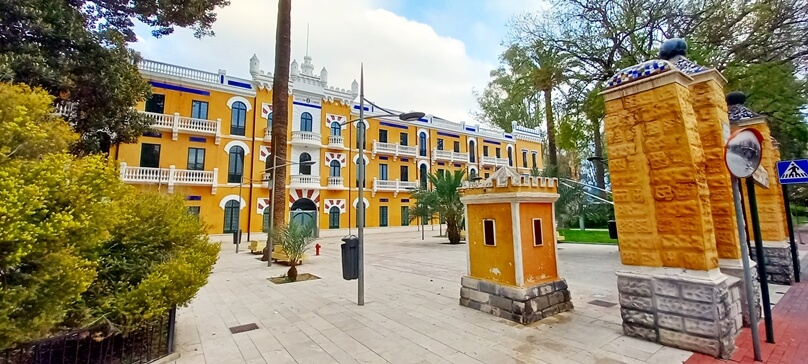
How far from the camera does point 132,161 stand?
701 inches

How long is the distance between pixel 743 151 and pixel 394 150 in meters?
23.6

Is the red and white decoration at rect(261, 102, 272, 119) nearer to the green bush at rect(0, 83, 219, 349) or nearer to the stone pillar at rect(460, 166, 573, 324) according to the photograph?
the green bush at rect(0, 83, 219, 349)

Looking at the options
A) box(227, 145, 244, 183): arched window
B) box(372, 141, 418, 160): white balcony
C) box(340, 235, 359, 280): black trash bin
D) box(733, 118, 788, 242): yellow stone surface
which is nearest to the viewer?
box(340, 235, 359, 280): black trash bin

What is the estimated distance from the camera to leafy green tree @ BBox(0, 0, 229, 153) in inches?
277

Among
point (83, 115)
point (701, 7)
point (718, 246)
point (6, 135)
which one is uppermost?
point (701, 7)

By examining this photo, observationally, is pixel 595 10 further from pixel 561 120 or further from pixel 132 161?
pixel 132 161

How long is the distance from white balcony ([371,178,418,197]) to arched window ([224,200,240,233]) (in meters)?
9.23

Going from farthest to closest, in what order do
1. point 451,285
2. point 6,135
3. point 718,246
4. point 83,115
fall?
point 83,115
point 451,285
point 718,246
point 6,135

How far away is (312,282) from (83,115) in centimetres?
793

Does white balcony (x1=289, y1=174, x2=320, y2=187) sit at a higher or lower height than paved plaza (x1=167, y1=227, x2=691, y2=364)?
higher

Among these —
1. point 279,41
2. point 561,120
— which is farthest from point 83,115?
point 561,120

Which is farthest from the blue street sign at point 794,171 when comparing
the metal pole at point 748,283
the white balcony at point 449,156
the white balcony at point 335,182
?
Result: the white balcony at point 449,156

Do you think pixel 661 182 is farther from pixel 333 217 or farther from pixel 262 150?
pixel 333 217

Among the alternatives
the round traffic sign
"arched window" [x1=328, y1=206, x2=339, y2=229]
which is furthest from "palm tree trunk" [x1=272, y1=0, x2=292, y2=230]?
the round traffic sign
